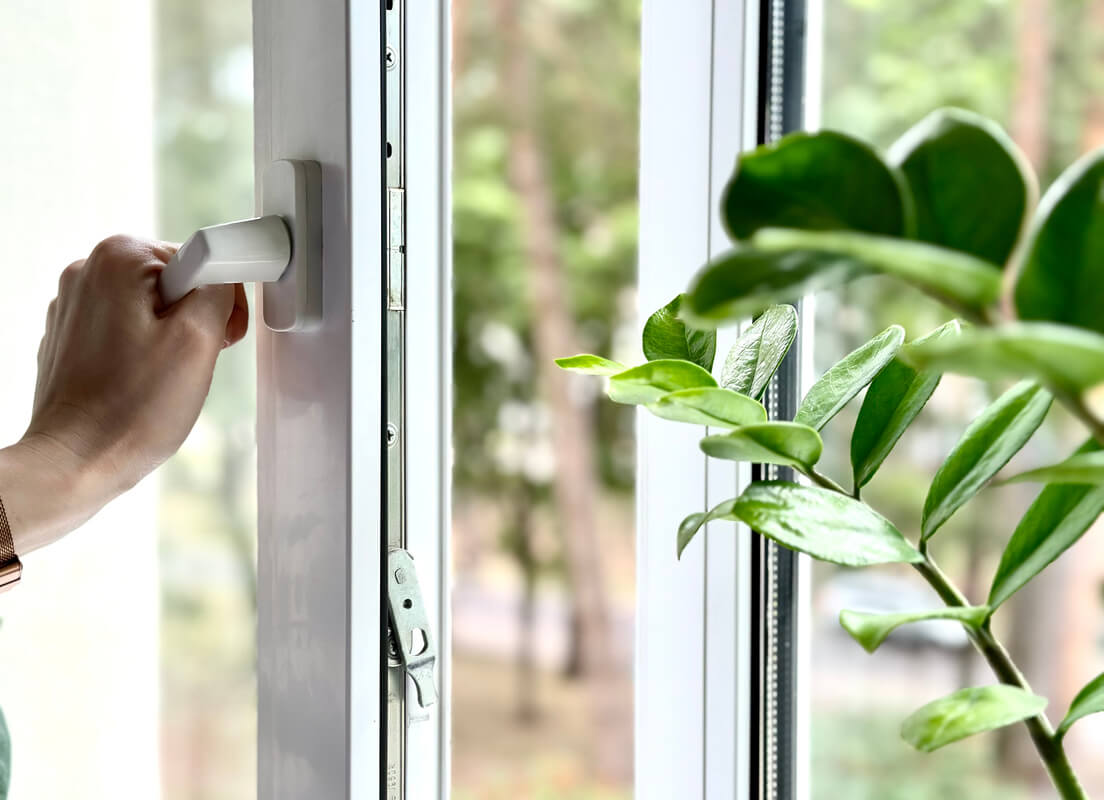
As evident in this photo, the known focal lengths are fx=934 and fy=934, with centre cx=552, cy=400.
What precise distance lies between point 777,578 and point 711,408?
32 cm

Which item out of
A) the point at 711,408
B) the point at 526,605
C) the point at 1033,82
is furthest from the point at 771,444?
the point at 526,605

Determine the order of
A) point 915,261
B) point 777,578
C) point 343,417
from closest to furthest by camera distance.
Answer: point 915,261, point 343,417, point 777,578

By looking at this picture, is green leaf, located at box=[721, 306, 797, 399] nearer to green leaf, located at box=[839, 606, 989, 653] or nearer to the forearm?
green leaf, located at box=[839, 606, 989, 653]

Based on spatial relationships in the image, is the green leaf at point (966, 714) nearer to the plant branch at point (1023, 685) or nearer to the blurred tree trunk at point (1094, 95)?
the plant branch at point (1023, 685)

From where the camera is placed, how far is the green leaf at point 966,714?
178 mm

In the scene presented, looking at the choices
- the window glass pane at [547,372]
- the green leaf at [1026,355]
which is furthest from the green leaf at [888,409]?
the window glass pane at [547,372]

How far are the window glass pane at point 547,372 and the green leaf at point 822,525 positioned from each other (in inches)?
123

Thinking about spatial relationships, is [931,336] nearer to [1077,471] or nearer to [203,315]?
[1077,471]

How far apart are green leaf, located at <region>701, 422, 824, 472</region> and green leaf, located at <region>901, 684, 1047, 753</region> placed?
0.19 feet

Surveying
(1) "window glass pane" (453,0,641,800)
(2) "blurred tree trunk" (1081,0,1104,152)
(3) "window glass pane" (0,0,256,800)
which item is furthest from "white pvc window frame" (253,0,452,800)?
(1) "window glass pane" (453,0,641,800)

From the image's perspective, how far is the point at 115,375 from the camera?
0.40 meters

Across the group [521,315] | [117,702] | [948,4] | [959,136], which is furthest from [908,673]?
[521,315]

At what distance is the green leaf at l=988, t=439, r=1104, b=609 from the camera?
197mm

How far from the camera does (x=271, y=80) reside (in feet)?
1.37
